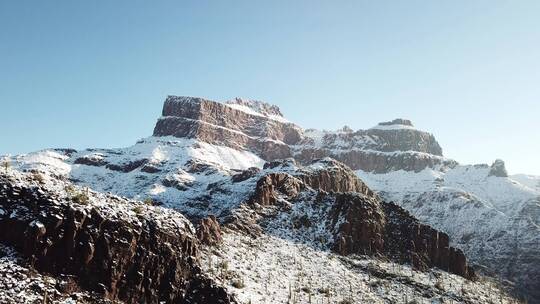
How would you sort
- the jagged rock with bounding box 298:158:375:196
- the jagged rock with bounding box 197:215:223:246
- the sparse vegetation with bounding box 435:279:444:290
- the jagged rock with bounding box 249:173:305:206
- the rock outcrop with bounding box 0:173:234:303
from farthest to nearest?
the jagged rock with bounding box 298:158:375:196 < the jagged rock with bounding box 249:173:305:206 < the sparse vegetation with bounding box 435:279:444:290 < the jagged rock with bounding box 197:215:223:246 < the rock outcrop with bounding box 0:173:234:303

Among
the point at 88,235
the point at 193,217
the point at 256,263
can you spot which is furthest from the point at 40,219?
the point at 193,217

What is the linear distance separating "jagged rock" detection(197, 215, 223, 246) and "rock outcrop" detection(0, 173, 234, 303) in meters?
20.8

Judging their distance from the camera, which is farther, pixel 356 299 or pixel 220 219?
pixel 220 219

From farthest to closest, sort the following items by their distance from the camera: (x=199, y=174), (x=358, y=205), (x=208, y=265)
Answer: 1. (x=199, y=174)
2. (x=358, y=205)
3. (x=208, y=265)

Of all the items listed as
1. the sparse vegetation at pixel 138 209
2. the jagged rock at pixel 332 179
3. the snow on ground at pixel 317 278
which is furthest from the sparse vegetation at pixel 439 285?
the sparse vegetation at pixel 138 209

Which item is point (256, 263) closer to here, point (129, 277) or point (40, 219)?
point (129, 277)

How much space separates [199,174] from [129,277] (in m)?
154

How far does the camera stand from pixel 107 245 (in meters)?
43.4

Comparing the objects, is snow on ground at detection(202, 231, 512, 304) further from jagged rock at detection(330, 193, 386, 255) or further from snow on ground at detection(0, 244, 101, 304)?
snow on ground at detection(0, 244, 101, 304)

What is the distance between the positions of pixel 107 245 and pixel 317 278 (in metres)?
40.5

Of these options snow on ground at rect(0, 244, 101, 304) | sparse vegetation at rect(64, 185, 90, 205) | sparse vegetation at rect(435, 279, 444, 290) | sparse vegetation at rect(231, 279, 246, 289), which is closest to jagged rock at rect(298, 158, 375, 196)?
sparse vegetation at rect(435, 279, 444, 290)

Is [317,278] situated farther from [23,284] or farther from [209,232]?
[23,284]

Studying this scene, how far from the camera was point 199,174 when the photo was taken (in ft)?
651

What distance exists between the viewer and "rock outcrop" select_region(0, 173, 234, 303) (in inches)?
1553
